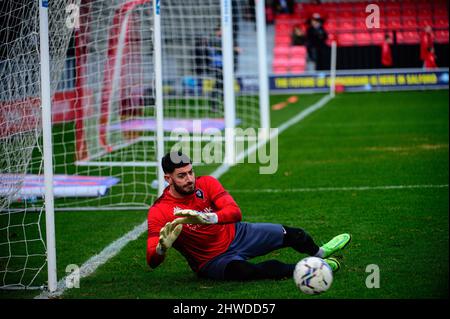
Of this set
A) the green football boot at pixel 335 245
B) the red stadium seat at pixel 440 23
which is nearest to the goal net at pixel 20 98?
the green football boot at pixel 335 245

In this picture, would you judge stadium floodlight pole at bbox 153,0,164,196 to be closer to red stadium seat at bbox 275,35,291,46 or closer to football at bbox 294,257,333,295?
football at bbox 294,257,333,295

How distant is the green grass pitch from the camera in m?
6.79

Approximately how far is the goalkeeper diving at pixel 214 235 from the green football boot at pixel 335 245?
0.04 m

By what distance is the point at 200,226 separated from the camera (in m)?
7.04

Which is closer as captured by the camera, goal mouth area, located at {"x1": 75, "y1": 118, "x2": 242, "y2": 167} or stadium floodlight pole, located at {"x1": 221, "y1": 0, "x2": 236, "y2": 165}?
stadium floodlight pole, located at {"x1": 221, "y1": 0, "x2": 236, "y2": 165}

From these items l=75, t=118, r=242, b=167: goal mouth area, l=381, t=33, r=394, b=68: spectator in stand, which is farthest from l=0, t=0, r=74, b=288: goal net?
l=381, t=33, r=394, b=68: spectator in stand

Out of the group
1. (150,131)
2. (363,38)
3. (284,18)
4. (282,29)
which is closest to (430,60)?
(363,38)

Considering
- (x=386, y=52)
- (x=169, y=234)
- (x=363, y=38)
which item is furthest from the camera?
(x=363, y=38)

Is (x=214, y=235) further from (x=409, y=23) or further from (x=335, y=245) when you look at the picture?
(x=409, y=23)

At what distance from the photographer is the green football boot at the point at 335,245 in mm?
7409

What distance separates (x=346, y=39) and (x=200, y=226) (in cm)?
2743

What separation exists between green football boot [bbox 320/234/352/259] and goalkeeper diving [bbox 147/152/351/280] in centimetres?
4

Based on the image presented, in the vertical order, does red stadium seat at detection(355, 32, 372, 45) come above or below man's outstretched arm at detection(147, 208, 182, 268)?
above
